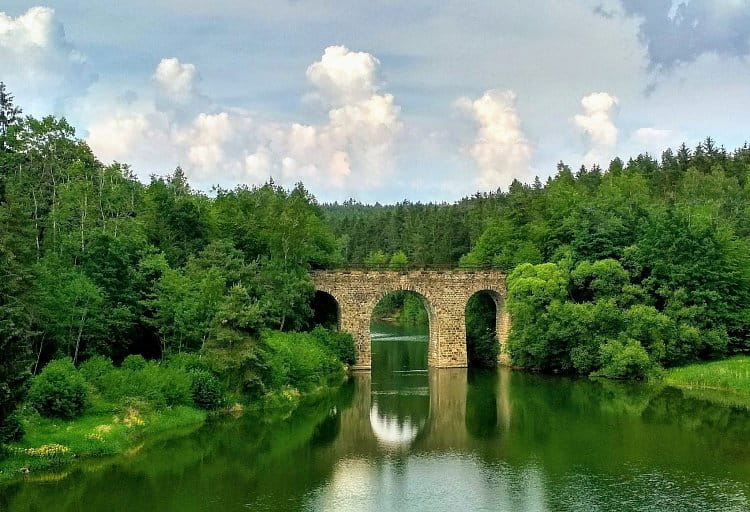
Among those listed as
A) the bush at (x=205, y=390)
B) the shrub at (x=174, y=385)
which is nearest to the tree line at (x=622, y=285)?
the bush at (x=205, y=390)

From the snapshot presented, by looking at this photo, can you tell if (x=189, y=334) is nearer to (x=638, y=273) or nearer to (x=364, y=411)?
(x=364, y=411)

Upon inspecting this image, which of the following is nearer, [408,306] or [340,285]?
[340,285]

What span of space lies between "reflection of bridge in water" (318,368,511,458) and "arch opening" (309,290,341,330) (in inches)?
291

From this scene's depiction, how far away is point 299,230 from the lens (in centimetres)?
5125

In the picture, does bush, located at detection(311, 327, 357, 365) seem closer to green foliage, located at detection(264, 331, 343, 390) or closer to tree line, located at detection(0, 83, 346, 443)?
tree line, located at detection(0, 83, 346, 443)

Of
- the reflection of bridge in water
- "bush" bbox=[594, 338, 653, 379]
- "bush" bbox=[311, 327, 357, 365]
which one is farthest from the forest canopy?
the reflection of bridge in water

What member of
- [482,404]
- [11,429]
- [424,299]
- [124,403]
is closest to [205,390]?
[124,403]

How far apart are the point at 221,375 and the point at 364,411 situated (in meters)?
7.70

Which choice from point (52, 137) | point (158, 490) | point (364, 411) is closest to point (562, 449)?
point (364, 411)

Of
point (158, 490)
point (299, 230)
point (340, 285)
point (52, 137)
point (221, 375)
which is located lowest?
point (158, 490)

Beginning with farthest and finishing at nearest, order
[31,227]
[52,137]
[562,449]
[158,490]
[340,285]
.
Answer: [340,285] → [52,137] → [31,227] → [562,449] → [158,490]

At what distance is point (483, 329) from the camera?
6088cm

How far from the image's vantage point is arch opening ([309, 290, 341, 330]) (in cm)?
5759

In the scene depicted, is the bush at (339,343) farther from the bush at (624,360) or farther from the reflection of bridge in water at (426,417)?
the bush at (624,360)
